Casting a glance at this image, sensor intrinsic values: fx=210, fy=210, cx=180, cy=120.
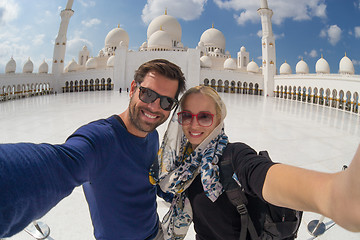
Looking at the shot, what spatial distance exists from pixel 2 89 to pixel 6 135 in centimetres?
1462

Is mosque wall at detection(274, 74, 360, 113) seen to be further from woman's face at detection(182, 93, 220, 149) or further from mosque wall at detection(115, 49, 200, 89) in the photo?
woman's face at detection(182, 93, 220, 149)

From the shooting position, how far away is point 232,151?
770 millimetres

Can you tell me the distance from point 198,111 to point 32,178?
0.60m

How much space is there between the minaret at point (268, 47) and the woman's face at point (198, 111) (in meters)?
18.9

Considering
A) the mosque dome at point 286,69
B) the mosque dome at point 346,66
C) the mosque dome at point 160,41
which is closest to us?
the mosque dome at point 346,66

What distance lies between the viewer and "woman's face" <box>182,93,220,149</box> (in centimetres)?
86

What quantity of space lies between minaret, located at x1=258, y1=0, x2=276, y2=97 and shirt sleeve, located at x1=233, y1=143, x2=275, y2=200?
19.0m

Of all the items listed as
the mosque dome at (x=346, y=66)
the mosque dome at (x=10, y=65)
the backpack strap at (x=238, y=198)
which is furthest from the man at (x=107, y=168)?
the mosque dome at (x=10, y=65)

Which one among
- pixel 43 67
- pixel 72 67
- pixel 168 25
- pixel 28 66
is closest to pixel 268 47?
pixel 168 25

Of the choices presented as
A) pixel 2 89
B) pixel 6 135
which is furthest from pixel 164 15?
pixel 6 135

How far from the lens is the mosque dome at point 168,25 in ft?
76.8

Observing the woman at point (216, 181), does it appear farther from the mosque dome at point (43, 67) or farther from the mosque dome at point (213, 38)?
the mosque dome at point (213, 38)

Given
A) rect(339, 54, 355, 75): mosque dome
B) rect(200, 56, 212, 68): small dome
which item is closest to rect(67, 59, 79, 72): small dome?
rect(200, 56, 212, 68): small dome

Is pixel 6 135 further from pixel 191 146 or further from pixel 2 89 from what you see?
pixel 2 89
